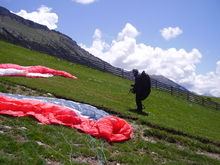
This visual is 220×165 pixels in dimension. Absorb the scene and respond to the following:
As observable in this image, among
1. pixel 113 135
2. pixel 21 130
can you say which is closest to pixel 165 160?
pixel 113 135

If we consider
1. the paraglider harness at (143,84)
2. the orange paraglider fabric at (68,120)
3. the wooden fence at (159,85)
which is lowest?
the orange paraglider fabric at (68,120)

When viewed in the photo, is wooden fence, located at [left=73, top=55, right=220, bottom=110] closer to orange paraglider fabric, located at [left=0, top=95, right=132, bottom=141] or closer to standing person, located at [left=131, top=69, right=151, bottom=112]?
standing person, located at [left=131, top=69, right=151, bottom=112]

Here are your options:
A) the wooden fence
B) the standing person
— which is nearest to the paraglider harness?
the standing person

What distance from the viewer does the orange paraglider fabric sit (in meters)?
7.91

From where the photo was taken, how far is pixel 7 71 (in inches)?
679

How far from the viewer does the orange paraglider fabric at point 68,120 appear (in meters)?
7.91

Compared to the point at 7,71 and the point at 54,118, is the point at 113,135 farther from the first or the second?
the point at 7,71

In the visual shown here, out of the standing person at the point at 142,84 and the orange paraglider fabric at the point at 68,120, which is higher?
the standing person at the point at 142,84

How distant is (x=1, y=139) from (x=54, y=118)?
2771 mm

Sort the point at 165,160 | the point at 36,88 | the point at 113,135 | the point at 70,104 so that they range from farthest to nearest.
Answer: the point at 36,88 < the point at 70,104 < the point at 113,135 < the point at 165,160

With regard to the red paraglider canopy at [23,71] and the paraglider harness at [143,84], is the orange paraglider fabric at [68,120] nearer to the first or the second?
the paraglider harness at [143,84]

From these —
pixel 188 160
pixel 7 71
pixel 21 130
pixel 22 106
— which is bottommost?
pixel 188 160

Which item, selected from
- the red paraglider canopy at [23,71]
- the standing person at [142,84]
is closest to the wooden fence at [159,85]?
the red paraglider canopy at [23,71]

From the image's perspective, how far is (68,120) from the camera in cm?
848
